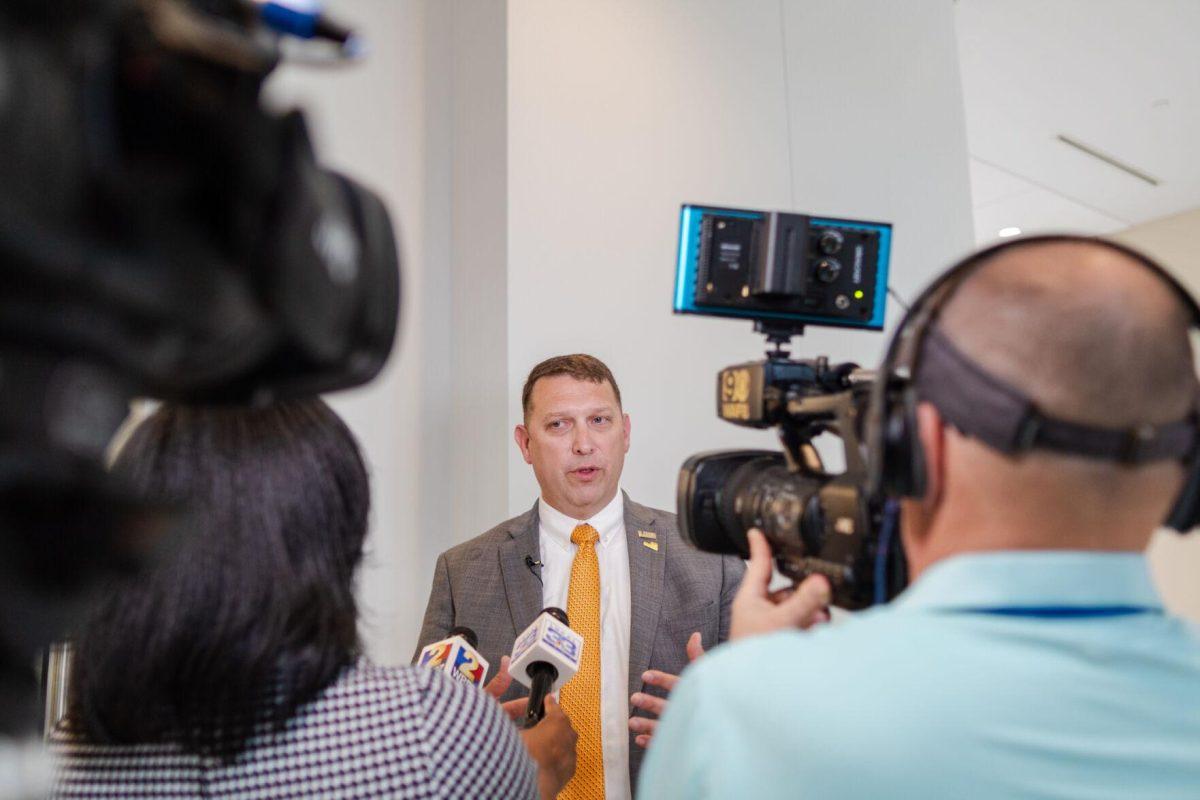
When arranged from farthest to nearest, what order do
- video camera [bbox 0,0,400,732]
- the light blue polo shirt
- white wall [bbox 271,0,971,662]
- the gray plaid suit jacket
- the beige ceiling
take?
the beige ceiling < white wall [bbox 271,0,971,662] < the gray plaid suit jacket < the light blue polo shirt < video camera [bbox 0,0,400,732]

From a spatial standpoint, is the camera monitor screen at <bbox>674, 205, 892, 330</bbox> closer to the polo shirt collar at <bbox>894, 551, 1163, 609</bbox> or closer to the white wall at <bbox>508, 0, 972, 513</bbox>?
the polo shirt collar at <bbox>894, 551, 1163, 609</bbox>

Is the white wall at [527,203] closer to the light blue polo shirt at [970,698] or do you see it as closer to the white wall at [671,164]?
the white wall at [671,164]

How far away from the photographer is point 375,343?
46 centimetres

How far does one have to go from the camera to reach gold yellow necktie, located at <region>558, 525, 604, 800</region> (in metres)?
1.90

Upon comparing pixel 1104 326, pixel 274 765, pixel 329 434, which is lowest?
pixel 274 765

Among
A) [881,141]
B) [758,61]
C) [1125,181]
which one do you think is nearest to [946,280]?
[758,61]

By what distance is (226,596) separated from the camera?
91cm

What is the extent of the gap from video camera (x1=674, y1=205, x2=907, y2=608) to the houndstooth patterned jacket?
41 centimetres

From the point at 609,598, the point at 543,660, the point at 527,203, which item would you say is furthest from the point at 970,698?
the point at 527,203

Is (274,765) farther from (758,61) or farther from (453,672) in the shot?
(758,61)

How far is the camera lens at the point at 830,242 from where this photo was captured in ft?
4.30

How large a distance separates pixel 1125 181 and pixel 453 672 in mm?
5869

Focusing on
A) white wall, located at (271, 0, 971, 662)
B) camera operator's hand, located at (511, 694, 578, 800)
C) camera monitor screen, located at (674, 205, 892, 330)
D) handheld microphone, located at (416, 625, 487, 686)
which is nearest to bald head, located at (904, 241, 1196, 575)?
camera monitor screen, located at (674, 205, 892, 330)

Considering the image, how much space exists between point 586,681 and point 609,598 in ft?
0.70
